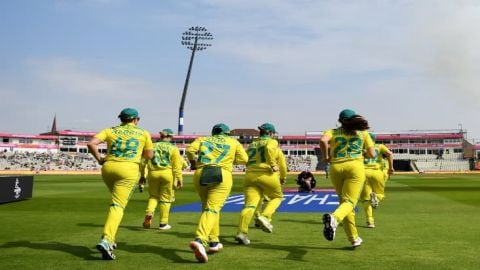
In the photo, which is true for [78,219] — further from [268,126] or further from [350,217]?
[350,217]

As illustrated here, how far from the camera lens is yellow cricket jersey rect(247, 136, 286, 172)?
7.75m

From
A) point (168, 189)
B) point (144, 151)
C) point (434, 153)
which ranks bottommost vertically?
point (434, 153)

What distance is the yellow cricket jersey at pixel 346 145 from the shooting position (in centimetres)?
666

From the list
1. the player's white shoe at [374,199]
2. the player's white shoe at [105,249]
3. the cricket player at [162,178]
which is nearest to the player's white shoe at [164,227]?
the cricket player at [162,178]

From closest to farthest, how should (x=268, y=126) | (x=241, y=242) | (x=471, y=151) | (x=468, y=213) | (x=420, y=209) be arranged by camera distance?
(x=241, y=242) < (x=268, y=126) < (x=468, y=213) < (x=420, y=209) < (x=471, y=151)

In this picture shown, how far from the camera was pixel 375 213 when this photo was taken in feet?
40.5

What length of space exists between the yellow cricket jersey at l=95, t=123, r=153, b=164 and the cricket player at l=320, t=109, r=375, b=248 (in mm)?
2748

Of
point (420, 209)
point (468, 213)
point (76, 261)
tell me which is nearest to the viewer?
point (76, 261)

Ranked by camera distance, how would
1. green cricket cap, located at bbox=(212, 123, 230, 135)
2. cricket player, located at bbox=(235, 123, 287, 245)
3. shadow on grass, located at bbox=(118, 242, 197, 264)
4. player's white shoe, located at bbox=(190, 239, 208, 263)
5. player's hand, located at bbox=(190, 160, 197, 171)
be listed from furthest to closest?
1. cricket player, located at bbox=(235, 123, 287, 245)
2. green cricket cap, located at bbox=(212, 123, 230, 135)
3. player's hand, located at bbox=(190, 160, 197, 171)
4. shadow on grass, located at bbox=(118, 242, 197, 264)
5. player's white shoe, located at bbox=(190, 239, 208, 263)

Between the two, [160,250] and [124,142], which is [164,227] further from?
[124,142]

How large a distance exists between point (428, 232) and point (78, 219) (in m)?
8.30

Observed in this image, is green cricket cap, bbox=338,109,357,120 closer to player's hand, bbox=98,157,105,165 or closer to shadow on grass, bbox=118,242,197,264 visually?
shadow on grass, bbox=118,242,197,264

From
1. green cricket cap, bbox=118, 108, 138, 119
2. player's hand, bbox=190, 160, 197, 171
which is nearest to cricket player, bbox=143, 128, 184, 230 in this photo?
player's hand, bbox=190, 160, 197, 171

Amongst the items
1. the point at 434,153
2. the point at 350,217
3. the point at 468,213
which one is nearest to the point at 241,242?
the point at 350,217
